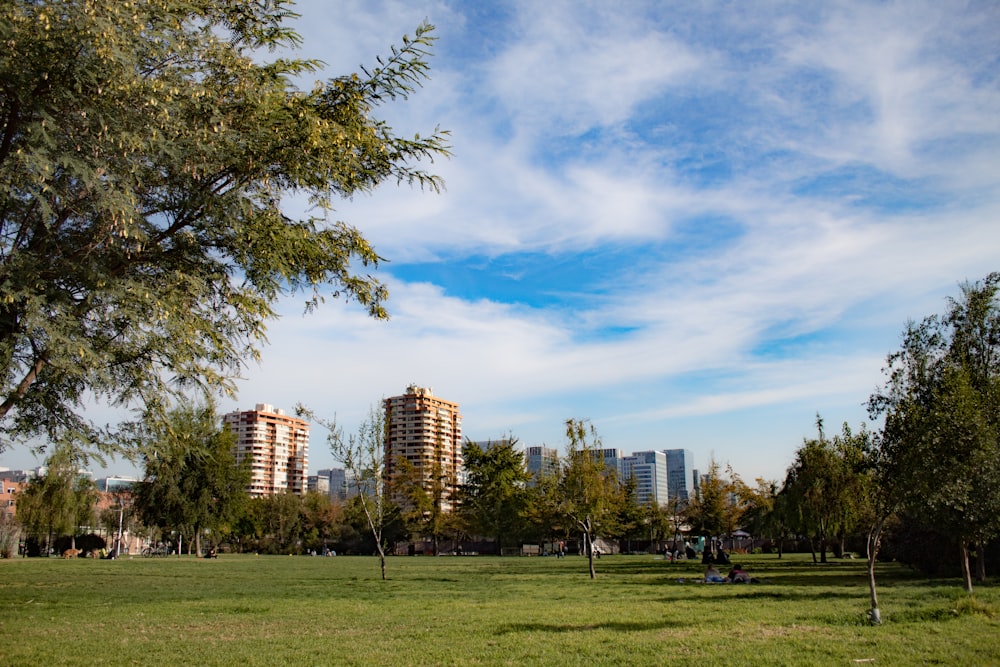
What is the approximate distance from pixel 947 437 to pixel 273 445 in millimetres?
145898

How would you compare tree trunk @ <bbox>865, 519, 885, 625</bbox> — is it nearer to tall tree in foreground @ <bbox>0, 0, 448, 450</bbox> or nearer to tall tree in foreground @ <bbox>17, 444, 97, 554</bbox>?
tall tree in foreground @ <bbox>0, 0, 448, 450</bbox>

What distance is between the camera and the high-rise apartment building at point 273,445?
150 m

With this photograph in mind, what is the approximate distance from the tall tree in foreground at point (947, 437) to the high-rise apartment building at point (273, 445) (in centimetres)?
13755

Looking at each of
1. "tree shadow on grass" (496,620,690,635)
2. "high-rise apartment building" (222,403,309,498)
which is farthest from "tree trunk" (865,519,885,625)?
"high-rise apartment building" (222,403,309,498)

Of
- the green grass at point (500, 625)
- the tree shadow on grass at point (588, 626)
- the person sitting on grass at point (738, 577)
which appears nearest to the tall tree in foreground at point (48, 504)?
the green grass at point (500, 625)

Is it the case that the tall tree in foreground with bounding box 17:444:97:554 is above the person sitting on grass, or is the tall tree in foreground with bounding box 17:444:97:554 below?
above

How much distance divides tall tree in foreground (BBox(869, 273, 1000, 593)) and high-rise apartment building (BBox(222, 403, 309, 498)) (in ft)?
451

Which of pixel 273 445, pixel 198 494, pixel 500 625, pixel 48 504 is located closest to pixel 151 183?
pixel 500 625

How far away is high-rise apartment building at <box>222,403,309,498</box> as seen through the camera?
150 m

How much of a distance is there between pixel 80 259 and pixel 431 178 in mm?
4694

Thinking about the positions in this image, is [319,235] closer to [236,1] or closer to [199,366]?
[199,366]

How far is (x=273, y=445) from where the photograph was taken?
14700 centimetres

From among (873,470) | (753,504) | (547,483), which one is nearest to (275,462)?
(753,504)

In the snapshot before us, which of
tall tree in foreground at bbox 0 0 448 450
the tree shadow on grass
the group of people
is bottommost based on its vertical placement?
the group of people
